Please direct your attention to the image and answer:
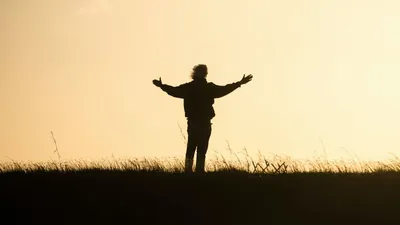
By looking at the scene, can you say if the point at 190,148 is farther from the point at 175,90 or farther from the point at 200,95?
the point at 175,90

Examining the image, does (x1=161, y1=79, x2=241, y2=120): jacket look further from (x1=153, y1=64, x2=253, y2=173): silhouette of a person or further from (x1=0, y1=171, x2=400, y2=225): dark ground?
(x1=0, y1=171, x2=400, y2=225): dark ground

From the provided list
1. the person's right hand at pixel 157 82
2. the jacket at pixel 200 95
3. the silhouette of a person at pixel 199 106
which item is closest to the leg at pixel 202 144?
the silhouette of a person at pixel 199 106

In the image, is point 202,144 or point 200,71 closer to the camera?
point 202,144

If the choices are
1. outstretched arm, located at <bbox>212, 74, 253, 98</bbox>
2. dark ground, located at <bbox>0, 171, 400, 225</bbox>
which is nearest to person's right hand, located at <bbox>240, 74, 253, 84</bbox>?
outstretched arm, located at <bbox>212, 74, 253, 98</bbox>

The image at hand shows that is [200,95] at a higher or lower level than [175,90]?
lower

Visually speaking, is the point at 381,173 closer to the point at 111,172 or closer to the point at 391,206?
the point at 391,206

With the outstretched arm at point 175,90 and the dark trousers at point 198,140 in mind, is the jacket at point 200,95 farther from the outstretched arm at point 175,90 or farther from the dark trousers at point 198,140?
the dark trousers at point 198,140

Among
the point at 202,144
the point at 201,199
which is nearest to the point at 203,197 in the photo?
the point at 201,199

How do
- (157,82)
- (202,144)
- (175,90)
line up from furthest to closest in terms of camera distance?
(157,82) < (175,90) < (202,144)

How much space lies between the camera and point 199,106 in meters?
15.2

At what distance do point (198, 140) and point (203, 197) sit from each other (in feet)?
10.2

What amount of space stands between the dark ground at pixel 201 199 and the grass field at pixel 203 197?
0.01 m

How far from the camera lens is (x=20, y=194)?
1250 centimetres

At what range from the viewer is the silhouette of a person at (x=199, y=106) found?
15008mm
